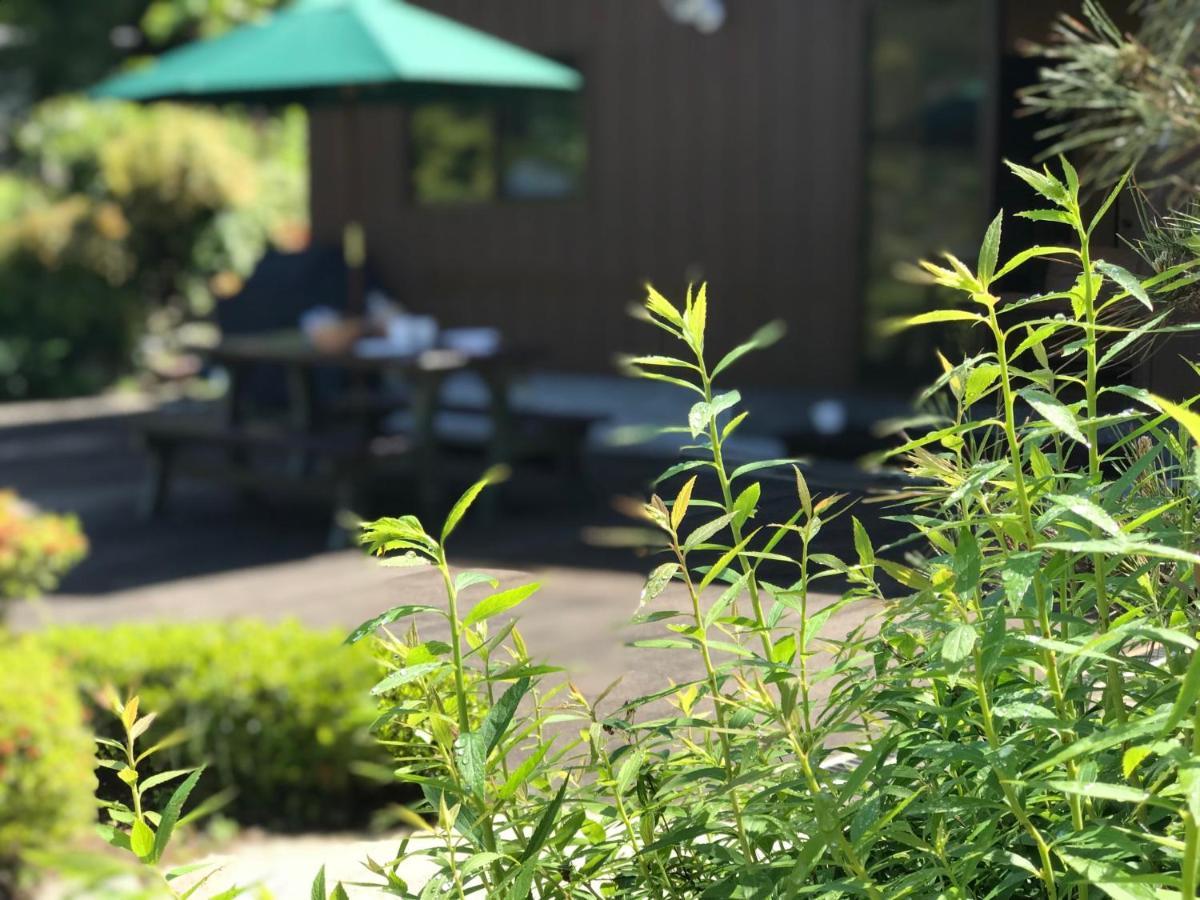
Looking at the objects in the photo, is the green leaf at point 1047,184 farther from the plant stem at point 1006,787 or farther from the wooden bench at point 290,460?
the wooden bench at point 290,460

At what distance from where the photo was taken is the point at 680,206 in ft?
36.5

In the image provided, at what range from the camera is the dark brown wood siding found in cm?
1045

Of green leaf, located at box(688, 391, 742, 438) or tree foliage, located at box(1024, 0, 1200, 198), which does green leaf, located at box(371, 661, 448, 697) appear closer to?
green leaf, located at box(688, 391, 742, 438)

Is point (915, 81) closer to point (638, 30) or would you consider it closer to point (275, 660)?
point (638, 30)

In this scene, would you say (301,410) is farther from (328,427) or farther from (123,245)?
(123,245)

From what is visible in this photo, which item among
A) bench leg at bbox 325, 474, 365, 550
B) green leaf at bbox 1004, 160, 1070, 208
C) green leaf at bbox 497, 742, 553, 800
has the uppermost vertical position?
green leaf at bbox 1004, 160, 1070, 208

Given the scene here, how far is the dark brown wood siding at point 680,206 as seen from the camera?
10.4 meters

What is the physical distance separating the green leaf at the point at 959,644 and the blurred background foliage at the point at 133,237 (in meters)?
12.4

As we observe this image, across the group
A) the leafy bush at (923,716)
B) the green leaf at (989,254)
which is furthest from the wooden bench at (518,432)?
the green leaf at (989,254)

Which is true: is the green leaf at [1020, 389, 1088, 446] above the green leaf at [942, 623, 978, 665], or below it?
above

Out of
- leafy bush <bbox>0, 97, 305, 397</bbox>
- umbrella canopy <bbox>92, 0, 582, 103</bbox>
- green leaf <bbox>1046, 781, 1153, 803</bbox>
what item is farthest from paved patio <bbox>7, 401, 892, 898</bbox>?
leafy bush <bbox>0, 97, 305, 397</bbox>

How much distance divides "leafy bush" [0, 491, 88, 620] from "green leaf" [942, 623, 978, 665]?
427 centimetres

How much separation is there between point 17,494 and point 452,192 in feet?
15.9

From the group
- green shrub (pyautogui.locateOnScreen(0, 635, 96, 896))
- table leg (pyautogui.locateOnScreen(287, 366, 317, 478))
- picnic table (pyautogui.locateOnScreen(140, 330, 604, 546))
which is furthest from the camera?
table leg (pyautogui.locateOnScreen(287, 366, 317, 478))
